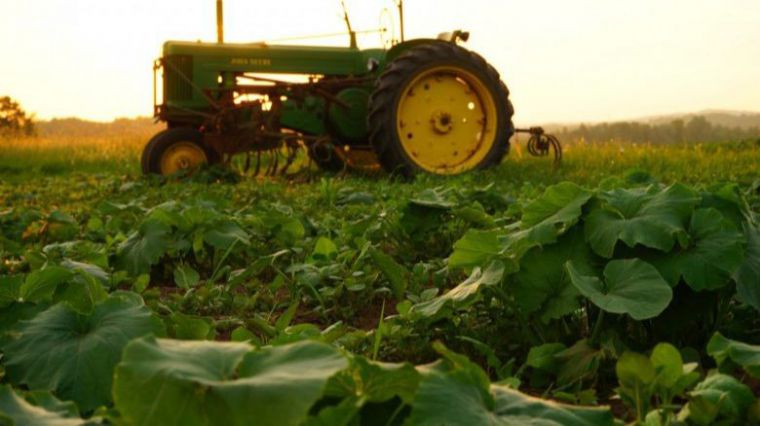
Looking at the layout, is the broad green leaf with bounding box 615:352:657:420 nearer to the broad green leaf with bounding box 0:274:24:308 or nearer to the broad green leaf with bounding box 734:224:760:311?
the broad green leaf with bounding box 734:224:760:311

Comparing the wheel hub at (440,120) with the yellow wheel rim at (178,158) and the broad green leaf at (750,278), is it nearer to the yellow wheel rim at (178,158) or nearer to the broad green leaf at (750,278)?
the yellow wheel rim at (178,158)

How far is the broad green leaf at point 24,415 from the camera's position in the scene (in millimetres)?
1066

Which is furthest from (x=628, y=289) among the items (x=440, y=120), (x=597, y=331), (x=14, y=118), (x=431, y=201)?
(x=14, y=118)

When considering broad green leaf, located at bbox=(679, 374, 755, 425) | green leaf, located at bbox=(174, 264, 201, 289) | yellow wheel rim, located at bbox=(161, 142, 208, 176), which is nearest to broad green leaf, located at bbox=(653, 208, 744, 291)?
broad green leaf, located at bbox=(679, 374, 755, 425)

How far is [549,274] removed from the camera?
6.93ft

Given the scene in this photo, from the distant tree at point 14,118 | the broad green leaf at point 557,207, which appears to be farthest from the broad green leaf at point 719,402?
the distant tree at point 14,118

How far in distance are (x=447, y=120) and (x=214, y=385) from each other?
7.75 meters

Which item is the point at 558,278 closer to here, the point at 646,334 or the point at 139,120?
the point at 646,334

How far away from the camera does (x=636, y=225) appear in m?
2.05

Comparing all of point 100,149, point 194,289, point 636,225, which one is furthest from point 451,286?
point 100,149

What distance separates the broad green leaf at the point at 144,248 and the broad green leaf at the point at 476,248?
1399 mm

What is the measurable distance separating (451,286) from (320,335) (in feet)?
4.28

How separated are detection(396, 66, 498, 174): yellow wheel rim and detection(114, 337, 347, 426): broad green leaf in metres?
7.44

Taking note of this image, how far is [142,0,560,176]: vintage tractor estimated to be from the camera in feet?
27.6
